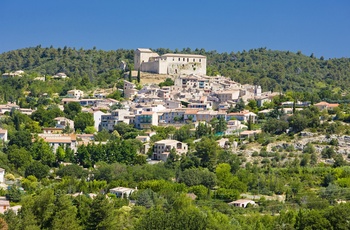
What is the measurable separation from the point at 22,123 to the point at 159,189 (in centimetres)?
1697

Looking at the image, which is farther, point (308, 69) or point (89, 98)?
point (308, 69)

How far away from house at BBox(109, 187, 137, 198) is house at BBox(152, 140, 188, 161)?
24.1ft

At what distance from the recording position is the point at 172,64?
67.3 m

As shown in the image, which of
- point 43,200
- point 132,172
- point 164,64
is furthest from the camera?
point 164,64

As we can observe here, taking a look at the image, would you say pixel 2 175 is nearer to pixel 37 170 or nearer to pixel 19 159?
pixel 37 170

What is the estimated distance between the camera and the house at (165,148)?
4591cm

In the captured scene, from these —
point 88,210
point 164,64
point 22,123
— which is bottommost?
point 88,210

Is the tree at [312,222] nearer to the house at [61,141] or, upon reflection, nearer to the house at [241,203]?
the house at [241,203]

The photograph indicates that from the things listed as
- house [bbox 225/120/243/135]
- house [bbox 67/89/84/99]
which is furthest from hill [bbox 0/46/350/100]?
house [bbox 225/120/243/135]

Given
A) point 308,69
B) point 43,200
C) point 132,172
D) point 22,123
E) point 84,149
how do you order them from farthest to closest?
point 308,69 → point 22,123 → point 84,149 → point 132,172 → point 43,200

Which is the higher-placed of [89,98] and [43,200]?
[89,98]

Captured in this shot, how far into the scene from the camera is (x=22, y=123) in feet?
170

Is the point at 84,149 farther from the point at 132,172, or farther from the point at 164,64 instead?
the point at 164,64

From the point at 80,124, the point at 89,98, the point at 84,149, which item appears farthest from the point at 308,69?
the point at 84,149
